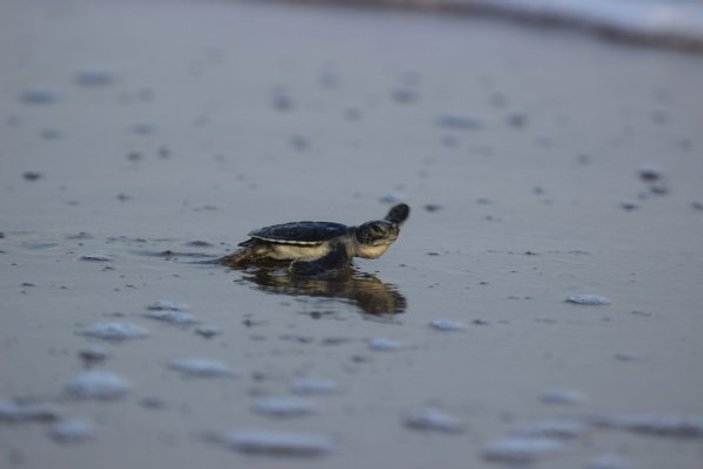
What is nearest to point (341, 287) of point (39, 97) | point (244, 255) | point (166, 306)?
point (244, 255)

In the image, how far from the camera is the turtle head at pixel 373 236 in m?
4.29

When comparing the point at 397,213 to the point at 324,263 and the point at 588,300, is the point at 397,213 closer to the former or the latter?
the point at 324,263

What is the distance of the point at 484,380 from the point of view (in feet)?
10.7

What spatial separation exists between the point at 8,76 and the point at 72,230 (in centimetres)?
327

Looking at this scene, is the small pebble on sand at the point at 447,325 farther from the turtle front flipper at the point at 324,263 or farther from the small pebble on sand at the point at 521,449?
the small pebble on sand at the point at 521,449

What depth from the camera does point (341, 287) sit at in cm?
413

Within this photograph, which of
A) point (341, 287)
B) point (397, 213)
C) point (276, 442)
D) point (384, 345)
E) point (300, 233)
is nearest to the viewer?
point (276, 442)

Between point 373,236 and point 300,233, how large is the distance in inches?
10.3

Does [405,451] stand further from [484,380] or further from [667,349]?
[667,349]

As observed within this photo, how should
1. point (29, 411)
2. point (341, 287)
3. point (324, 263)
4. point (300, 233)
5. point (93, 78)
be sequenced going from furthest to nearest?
point (93, 78), point (300, 233), point (324, 263), point (341, 287), point (29, 411)

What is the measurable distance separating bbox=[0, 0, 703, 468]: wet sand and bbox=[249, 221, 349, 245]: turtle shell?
14cm

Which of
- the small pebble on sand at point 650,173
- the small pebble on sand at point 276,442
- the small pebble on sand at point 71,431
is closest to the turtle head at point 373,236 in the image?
the small pebble on sand at point 276,442

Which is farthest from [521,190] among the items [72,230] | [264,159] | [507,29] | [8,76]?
[507,29]

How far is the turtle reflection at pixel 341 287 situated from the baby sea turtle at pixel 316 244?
53 millimetres
